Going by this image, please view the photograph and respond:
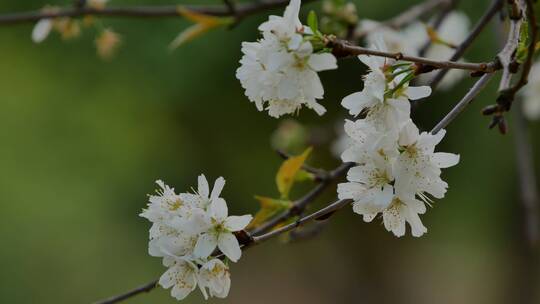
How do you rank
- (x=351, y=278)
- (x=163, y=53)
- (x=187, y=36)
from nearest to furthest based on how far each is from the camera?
1. (x=187, y=36)
2. (x=163, y=53)
3. (x=351, y=278)

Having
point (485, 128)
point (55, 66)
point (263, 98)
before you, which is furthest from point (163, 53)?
point (263, 98)

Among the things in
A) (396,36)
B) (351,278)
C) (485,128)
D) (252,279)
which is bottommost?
(252,279)

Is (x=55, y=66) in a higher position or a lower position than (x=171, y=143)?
higher

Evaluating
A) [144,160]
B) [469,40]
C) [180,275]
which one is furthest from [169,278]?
[144,160]

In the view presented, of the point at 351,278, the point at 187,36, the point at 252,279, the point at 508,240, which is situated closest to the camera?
the point at 187,36

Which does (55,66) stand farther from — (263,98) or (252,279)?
(263,98)

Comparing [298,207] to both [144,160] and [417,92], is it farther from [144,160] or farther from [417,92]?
[144,160]

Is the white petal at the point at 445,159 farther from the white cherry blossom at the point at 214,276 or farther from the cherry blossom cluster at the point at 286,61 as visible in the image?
the white cherry blossom at the point at 214,276
